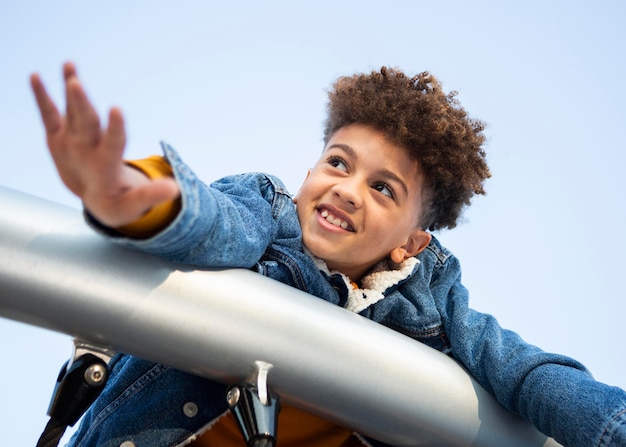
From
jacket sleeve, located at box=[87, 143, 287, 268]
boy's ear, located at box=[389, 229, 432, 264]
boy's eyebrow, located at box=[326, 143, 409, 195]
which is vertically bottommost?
boy's ear, located at box=[389, 229, 432, 264]

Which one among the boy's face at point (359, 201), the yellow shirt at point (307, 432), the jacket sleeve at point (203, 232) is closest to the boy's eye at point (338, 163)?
the boy's face at point (359, 201)

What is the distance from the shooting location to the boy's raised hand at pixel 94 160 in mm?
550

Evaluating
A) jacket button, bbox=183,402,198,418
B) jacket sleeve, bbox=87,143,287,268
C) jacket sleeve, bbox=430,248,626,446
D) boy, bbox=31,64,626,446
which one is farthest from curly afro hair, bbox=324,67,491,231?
jacket button, bbox=183,402,198,418

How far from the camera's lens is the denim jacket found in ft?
2.33

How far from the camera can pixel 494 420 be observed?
0.87 metres

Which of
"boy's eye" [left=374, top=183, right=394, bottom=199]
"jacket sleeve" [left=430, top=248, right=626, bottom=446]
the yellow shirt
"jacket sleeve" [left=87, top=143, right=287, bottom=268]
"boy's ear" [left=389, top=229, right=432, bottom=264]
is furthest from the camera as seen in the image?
"boy's ear" [left=389, top=229, right=432, bottom=264]

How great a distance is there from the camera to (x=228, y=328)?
2.22 ft

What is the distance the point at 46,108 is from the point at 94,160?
5 cm

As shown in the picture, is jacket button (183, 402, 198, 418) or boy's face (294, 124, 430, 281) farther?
boy's face (294, 124, 430, 281)

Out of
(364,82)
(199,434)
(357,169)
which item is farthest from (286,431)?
(364,82)

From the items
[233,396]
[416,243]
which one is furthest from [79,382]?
[416,243]

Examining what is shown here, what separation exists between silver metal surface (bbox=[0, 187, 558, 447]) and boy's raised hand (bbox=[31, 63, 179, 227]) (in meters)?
0.05

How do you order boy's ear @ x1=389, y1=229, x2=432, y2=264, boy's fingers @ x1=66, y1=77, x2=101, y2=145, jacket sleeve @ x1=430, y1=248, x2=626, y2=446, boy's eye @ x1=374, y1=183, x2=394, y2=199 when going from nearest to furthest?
boy's fingers @ x1=66, y1=77, x2=101, y2=145 → jacket sleeve @ x1=430, y1=248, x2=626, y2=446 → boy's eye @ x1=374, y1=183, x2=394, y2=199 → boy's ear @ x1=389, y1=229, x2=432, y2=264

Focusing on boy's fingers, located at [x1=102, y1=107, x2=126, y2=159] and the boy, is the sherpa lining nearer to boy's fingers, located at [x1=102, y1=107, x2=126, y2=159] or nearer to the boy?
the boy
